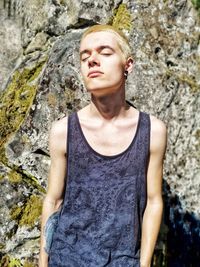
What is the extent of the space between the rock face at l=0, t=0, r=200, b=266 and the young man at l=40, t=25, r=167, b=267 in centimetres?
139

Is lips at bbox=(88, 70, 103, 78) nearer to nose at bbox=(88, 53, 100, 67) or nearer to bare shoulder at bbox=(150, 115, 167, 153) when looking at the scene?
nose at bbox=(88, 53, 100, 67)

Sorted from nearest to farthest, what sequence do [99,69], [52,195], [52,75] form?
[99,69] → [52,195] → [52,75]

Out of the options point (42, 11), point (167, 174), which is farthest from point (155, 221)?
point (42, 11)

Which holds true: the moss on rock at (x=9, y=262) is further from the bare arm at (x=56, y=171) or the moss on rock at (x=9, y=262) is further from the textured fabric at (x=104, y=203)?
the textured fabric at (x=104, y=203)

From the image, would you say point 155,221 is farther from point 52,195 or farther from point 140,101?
point 140,101

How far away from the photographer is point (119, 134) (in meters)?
3.71

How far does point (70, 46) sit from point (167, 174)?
144 cm

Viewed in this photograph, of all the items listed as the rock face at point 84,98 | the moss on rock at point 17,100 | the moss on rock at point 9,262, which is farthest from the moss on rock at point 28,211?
the moss on rock at point 17,100

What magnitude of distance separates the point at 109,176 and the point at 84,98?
169 cm

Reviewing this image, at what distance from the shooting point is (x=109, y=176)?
12.1 ft

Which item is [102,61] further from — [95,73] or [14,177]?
[14,177]

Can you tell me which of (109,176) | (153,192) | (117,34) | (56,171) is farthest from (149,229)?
(117,34)

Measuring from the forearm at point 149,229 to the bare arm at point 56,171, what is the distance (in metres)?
0.56

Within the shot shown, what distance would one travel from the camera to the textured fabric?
12.1 ft
